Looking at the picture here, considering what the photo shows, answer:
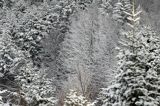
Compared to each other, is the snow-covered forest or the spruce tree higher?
the spruce tree

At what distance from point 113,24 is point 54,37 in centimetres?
825

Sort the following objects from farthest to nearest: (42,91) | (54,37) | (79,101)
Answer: (54,37)
(42,91)
(79,101)

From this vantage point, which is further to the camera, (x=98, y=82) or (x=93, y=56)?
(x=93, y=56)

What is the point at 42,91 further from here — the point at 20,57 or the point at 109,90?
the point at 20,57

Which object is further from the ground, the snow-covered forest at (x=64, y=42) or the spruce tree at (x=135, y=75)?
the spruce tree at (x=135, y=75)

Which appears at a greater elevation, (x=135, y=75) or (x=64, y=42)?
(x=135, y=75)

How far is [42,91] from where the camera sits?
26469mm

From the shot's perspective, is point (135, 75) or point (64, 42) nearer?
point (135, 75)

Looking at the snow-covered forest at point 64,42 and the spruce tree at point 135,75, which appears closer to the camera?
the spruce tree at point 135,75

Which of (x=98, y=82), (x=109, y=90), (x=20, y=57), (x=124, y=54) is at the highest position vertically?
(x=124, y=54)

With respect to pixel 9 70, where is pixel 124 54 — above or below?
above

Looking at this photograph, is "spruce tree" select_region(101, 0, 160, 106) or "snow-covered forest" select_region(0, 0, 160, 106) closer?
"spruce tree" select_region(101, 0, 160, 106)

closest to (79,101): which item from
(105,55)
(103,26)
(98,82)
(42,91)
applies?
(42,91)

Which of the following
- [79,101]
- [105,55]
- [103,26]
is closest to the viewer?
[79,101]
